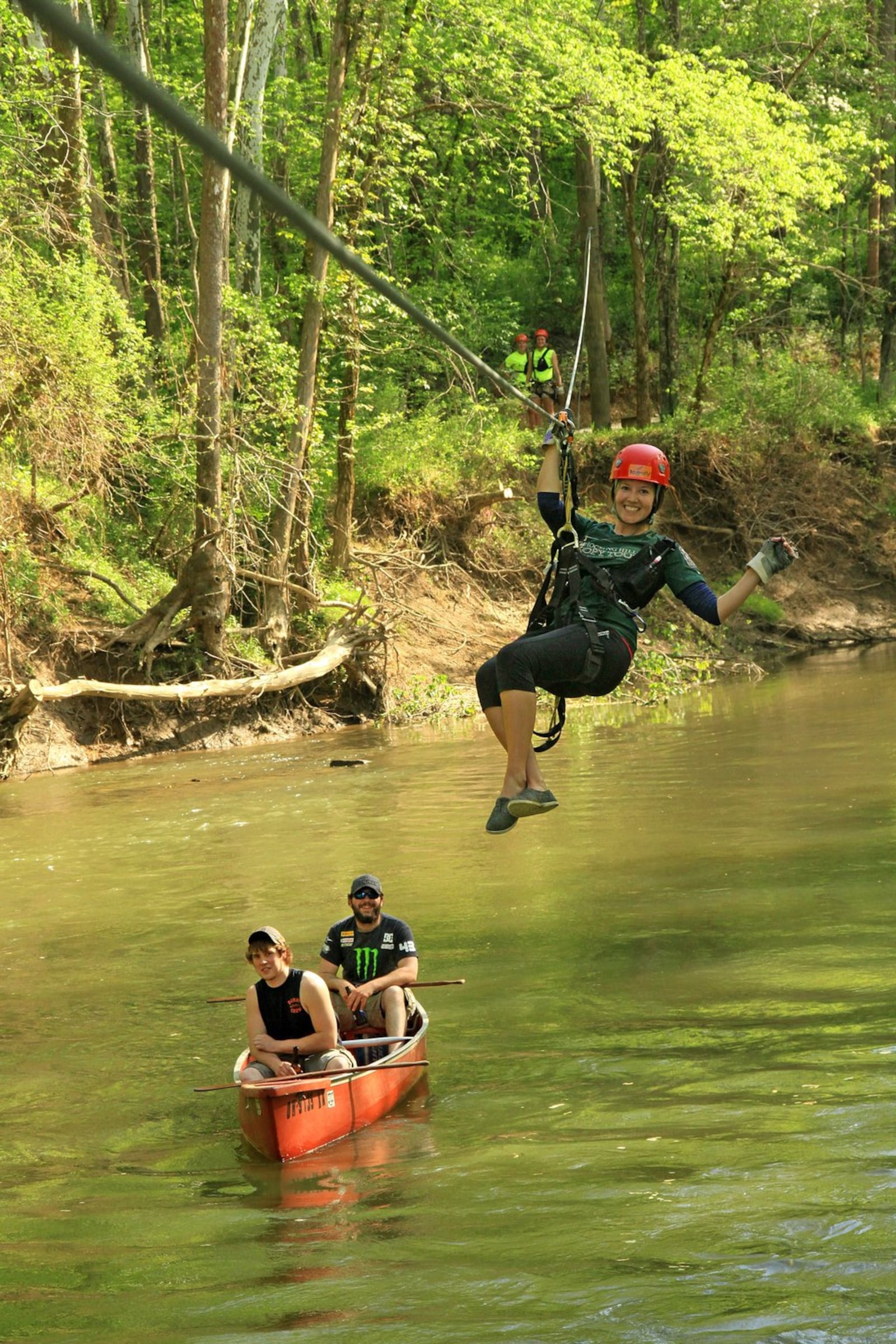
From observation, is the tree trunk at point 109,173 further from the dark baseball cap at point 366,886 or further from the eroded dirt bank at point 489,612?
the dark baseball cap at point 366,886

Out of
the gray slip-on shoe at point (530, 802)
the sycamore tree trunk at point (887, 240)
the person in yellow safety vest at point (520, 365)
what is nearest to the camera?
the gray slip-on shoe at point (530, 802)

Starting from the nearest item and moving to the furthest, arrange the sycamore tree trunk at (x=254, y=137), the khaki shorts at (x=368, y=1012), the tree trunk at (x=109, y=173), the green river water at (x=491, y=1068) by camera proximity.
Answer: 1. the green river water at (x=491, y=1068)
2. the khaki shorts at (x=368, y=1012)
3. the sycamore tree trunk at (x=254, y=137)
4. the tree trunk at (x=109, y=173)

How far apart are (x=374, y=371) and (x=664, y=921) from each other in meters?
17.1

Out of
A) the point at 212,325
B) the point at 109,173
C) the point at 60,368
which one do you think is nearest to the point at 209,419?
the point at 212,325

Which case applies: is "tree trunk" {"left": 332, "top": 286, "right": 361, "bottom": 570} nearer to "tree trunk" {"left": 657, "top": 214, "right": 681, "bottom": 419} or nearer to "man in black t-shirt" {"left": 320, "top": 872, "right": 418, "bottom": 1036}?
"tree trunk" {"left": 657, "top": 214, "right": 681, "bottom": 419}

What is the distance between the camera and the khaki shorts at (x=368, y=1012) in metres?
9.21

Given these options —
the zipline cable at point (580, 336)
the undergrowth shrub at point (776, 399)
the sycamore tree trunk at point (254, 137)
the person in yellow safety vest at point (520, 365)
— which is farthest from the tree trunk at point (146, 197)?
the zipline cable at point (580, 336)

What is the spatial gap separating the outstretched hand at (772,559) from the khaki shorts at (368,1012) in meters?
3.90

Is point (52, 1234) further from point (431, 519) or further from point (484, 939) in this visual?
point (431, 519)

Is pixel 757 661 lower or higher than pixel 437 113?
lower

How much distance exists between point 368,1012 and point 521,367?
649 inches

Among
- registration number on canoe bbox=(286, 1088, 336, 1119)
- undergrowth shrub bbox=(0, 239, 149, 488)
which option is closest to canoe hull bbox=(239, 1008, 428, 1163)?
registration number on canoe bbox=(286, 1088, 336, 1119)

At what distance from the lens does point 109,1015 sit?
10688 millimetres

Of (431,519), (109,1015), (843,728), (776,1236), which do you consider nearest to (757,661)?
(431,519)
